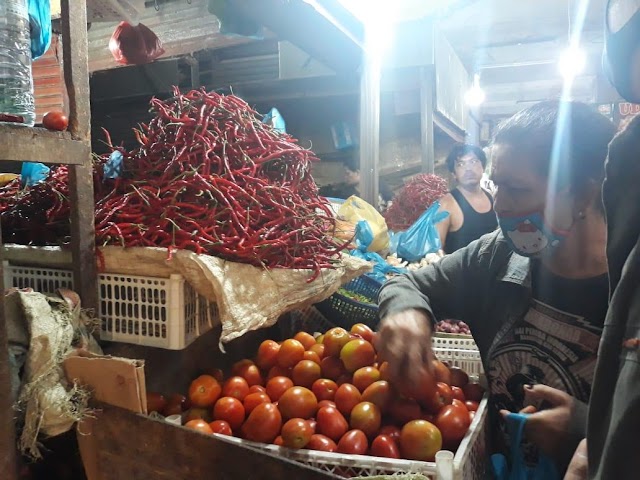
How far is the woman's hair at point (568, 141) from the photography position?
1.65 meters

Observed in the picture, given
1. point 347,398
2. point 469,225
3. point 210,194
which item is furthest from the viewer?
point 469,225

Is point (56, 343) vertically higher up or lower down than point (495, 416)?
higher up

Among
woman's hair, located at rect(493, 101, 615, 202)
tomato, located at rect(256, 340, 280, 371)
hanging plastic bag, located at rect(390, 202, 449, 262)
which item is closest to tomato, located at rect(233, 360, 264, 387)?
tomato, located at rect(256, 340, 280, 371)

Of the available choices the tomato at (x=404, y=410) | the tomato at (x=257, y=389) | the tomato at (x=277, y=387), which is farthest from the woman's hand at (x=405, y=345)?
the tomato at (x=257, y=389)

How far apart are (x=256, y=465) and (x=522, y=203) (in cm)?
121

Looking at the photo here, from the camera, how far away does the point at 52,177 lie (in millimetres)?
2252

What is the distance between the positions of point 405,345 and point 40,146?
139cm

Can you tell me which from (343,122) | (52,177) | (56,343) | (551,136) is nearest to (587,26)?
(343,122)

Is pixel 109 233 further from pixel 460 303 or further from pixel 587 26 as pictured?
pixel 587 26

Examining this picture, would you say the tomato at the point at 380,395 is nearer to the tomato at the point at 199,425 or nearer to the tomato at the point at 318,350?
the tomato at the point at 318,350

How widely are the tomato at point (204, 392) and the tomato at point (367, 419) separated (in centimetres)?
58

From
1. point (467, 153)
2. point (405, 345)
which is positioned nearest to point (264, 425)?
point (405, 345)

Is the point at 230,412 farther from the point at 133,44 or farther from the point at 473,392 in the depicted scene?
the point at 133,44

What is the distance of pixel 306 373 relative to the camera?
2.08m
